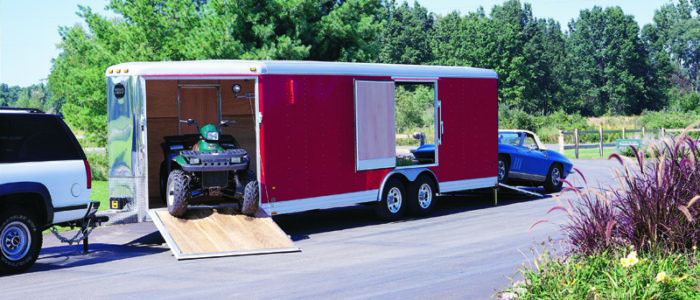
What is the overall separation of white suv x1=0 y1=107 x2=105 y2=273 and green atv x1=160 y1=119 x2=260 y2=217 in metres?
1.33

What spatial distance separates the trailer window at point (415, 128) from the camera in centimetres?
1641

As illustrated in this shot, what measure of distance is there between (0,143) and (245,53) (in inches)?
631

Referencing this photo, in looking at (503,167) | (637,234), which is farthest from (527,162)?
(637,234)

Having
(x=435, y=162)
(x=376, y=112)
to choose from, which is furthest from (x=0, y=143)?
(x=435, y=162)

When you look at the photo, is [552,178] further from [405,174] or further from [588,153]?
[588,153]

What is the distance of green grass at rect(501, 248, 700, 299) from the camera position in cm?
622

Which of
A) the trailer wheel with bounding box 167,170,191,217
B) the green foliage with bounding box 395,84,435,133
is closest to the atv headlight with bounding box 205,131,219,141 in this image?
the trailer wheel with bounding box 167,170,191,217

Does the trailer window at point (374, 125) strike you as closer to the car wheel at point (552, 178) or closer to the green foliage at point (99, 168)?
the car wheel at point (552, 178)

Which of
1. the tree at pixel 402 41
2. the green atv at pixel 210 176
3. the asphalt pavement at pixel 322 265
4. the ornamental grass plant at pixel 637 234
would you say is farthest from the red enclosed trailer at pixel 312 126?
the tree at pixel 402 41

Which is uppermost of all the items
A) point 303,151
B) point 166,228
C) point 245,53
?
point 245,53

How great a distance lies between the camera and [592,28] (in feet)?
330

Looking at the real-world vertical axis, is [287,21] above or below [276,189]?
above

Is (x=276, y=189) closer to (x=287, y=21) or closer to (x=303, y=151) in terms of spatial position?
(x=303, y=151)

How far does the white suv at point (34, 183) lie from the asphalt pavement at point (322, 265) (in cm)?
45
